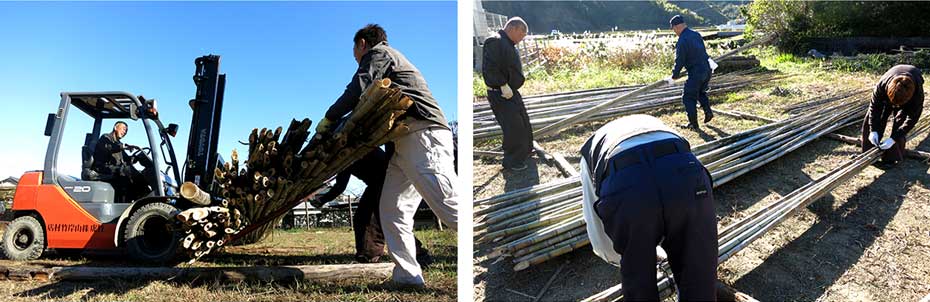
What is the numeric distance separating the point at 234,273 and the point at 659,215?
2.64m

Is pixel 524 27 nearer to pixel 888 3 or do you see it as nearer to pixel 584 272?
pixel 584 272

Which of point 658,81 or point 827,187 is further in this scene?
point 658,81

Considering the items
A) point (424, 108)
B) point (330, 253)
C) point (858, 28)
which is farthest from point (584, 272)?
point (858, 28)

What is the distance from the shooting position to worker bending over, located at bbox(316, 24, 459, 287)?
321cm

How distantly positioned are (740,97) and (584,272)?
3551 mm

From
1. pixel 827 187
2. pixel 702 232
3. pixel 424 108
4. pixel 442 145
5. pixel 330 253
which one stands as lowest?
pixel 330 253

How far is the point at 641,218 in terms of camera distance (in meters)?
2.13

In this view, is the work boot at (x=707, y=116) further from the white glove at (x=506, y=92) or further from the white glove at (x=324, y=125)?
the white glove at (x=324, y=125)

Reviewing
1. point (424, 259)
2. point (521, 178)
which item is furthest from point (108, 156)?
point (521, 178)

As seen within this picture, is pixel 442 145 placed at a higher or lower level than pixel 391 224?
higher

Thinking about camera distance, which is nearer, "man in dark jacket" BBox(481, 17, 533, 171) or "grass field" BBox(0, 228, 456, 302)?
"grass field" BBox(0, 228, 456, 302)

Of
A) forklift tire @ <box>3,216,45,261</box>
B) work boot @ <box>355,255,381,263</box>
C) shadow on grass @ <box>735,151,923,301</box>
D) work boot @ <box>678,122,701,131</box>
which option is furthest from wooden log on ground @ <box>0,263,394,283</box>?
work boot @ <box>678,122,701,131</box>

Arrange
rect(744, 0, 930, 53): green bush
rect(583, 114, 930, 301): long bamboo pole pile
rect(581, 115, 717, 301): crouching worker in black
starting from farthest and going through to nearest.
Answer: rect(744, 0, 930, 53): green bush
rect(583, 114, 930, 301): long bamboo pole pile
rect(581, 115, 717, 301): crouching worker in black

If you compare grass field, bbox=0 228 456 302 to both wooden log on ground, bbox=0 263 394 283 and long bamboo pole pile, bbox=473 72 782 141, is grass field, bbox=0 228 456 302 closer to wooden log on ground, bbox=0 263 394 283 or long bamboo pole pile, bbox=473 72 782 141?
wooden log on ground, bbox=0 263 394 283
